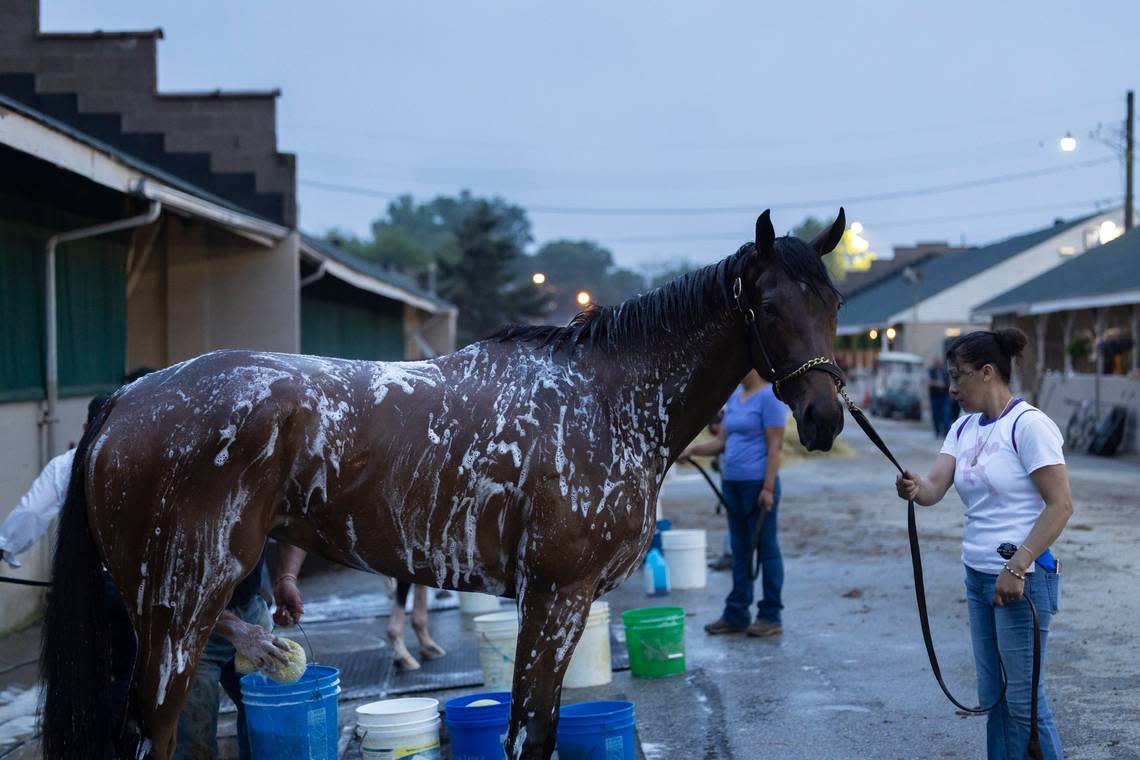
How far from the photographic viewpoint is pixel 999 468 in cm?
439

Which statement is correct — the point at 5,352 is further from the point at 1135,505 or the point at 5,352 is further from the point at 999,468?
the point at 1135,505

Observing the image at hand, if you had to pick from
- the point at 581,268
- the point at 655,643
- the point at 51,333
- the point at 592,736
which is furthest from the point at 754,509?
the point at 581,268

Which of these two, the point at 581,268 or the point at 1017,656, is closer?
the point at 1017,656

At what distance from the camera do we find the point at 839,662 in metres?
7.25

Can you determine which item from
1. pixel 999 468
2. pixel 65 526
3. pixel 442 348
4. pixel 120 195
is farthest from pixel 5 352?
pixel 442 348

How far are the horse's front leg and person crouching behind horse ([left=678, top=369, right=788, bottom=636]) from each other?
13.9 feet

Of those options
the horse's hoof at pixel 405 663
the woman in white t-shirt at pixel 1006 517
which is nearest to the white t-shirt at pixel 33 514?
the horse's hoof at pixel 405 663

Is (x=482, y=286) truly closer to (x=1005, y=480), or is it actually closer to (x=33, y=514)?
(x=33, y=514)

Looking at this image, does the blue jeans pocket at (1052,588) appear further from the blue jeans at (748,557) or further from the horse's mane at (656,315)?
the blue jeans at (748,557)

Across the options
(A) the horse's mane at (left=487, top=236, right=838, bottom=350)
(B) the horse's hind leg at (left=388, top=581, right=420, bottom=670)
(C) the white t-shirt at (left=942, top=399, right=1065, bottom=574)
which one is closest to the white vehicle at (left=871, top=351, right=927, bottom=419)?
(B) the horse's hind leg at (left=388, top=581, right=420, bottom=670)

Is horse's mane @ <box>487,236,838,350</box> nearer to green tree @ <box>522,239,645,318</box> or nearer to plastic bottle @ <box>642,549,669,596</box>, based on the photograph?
plastic bottle @ <box>642,549,669,596</box>

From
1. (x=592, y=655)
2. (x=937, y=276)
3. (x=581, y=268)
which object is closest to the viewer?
(x=592, y=655)

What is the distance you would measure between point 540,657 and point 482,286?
191 feet

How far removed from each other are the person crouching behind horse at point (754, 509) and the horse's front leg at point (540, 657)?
4.23 metres
